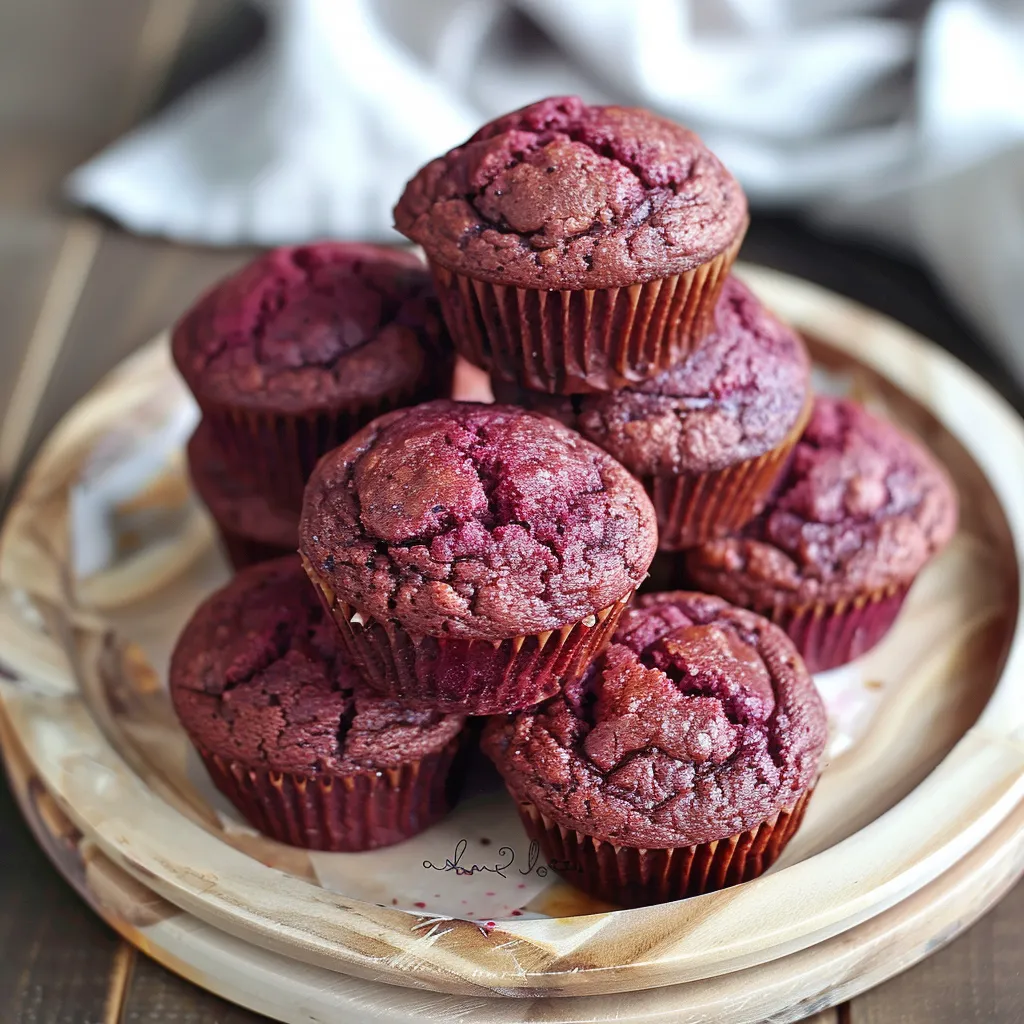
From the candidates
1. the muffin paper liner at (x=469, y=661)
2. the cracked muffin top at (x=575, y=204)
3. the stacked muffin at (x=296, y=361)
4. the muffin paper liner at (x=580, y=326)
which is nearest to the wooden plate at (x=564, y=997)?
the muffin paper liner at (x=469, y=661)

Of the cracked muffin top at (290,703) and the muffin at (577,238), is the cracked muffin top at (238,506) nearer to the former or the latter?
the cracked muffin top at (290,703)

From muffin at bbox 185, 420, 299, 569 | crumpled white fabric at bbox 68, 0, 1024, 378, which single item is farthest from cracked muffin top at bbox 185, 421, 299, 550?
crumpled white fabric at bbox 68, 0, 1024, 378

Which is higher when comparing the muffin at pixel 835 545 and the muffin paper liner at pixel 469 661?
the muffin paper liner at pixel 469 661

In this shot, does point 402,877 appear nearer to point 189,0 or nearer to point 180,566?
point 180,566

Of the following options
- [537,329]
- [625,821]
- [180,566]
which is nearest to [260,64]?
[180,566]

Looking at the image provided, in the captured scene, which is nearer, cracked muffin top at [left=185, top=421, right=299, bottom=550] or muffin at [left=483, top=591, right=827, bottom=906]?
muffin at [left=483, top=591, right=827, bottom=906]

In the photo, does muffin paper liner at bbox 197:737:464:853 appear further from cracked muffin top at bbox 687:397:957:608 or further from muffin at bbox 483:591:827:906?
cracked muffin top at bbox 687:397:957:608

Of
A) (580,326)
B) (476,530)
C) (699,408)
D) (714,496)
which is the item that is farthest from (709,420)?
(476,530)
